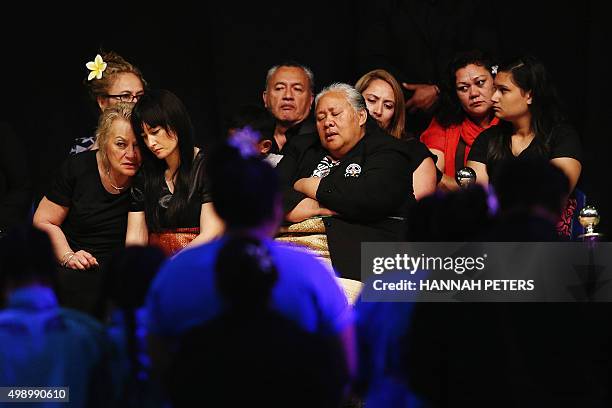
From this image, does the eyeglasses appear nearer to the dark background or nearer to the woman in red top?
the dark background

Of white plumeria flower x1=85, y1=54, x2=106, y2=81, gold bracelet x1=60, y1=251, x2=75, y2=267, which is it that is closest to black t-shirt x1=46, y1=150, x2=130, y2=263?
gold bracelet x1=60, y1=251, x2=75, y2=267

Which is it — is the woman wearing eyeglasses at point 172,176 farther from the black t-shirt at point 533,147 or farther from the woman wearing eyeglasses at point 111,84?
the black t-shirt at point 533,147

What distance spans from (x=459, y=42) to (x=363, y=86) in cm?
53

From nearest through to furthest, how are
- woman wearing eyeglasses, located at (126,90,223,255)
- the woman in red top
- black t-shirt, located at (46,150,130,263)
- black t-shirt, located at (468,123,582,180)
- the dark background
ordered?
1. woman wearing eyeglasses, located at (126,90,223,255)
2. black t-shirt, located at (468,123,582,180)
3. black t-shirt, located at (46,150,130,263)
4. the woman in red top
5. the dark background

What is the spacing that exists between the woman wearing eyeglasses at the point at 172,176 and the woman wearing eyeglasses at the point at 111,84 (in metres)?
0.63

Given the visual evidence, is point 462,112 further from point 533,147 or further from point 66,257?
point 66,257

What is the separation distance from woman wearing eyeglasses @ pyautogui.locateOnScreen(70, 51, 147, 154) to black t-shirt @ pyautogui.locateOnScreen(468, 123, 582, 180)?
1386 millimetres

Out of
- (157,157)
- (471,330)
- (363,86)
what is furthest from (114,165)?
(471,330)

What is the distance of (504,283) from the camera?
99.5 inches

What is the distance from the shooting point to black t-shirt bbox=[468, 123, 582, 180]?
391cm

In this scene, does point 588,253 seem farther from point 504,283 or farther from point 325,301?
point 325,301

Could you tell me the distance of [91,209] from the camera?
406cm

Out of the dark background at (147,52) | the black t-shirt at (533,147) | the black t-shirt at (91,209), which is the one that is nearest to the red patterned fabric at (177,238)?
the black t-shirt at (91,209)

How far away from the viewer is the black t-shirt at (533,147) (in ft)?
12.8
